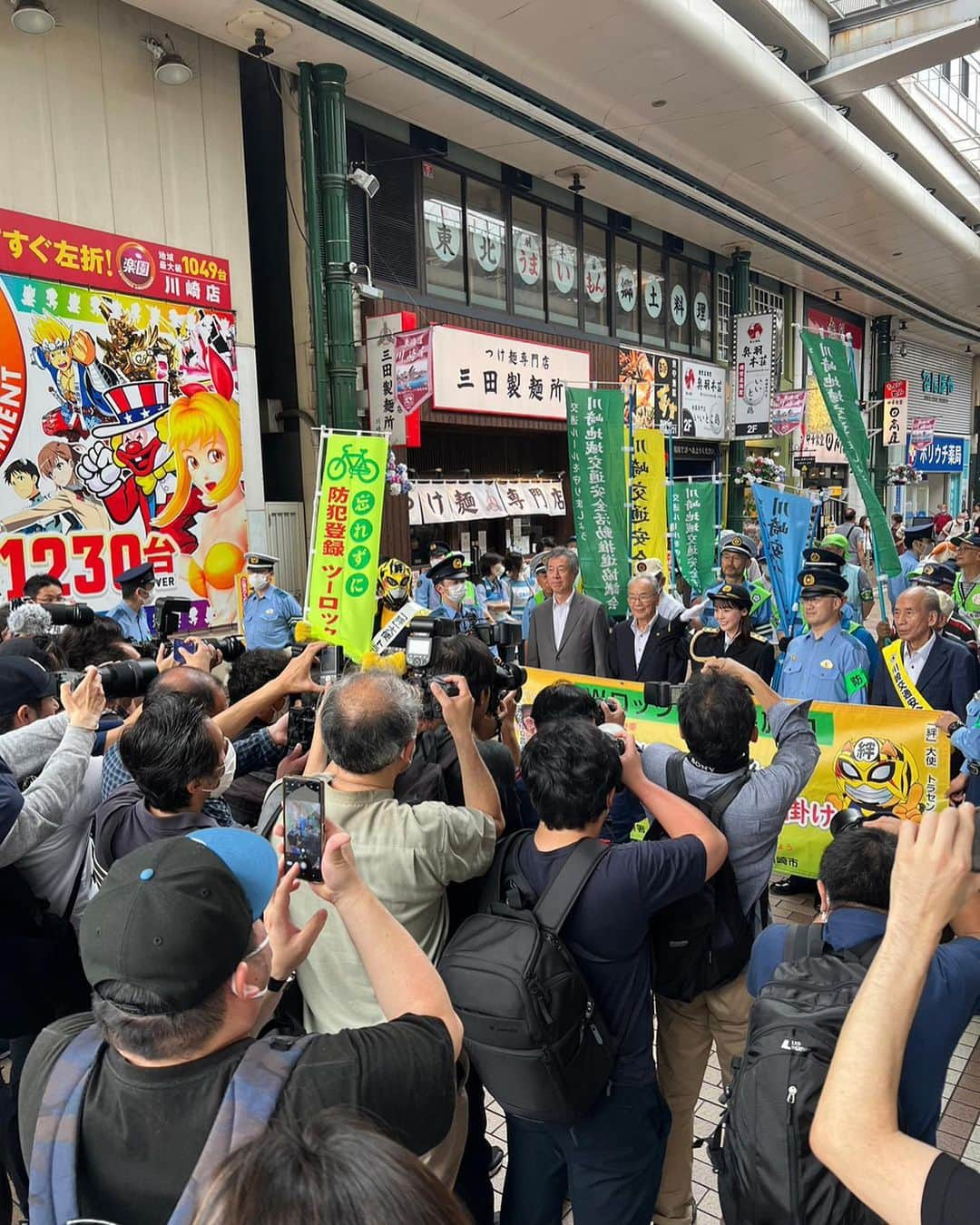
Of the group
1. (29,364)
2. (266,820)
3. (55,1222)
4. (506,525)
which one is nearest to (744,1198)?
(55,1222)

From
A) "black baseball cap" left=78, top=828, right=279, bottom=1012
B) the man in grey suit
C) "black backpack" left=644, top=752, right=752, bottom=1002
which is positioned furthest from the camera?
the man in grey suit

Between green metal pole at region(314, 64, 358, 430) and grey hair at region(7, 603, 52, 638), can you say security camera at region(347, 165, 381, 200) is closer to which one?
green metal pole at region(314, 64, 358, 430)

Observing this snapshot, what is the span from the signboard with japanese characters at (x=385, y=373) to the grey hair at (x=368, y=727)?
806 cm

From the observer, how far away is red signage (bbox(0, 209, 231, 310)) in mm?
7234

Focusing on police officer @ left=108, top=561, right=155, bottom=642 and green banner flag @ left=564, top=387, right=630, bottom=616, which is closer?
police officer @ left=108, top=561, right=155, bottom=642

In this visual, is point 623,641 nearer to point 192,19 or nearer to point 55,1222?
point 55,1222

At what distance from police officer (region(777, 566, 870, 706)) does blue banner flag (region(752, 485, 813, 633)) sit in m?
2.35

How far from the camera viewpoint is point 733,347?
675 inches

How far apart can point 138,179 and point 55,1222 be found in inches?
359

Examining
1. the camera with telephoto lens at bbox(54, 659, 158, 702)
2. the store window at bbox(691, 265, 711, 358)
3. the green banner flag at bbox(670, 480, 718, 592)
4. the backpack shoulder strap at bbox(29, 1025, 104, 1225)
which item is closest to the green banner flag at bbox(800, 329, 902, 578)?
the green banner flag at bbox(670, 480, 718, 592)

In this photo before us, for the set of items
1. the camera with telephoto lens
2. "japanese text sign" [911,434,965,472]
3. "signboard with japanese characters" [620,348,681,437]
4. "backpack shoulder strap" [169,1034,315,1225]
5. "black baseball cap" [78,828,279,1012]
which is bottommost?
"backpack shoulder strap" [169,1034,315,1225]

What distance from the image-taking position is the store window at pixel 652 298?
15023 mm

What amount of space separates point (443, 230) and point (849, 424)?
691cm

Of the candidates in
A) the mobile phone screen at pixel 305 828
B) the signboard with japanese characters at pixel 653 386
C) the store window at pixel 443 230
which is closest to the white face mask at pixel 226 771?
the mobile phone screen at pixel 305 828
